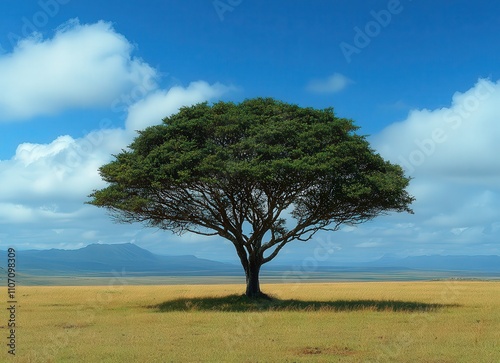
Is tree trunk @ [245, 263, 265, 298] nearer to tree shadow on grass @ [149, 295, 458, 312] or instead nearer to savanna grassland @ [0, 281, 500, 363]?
tree shadow on grass @ [149, 295, 458, 312]

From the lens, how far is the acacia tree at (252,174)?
34.9 meters

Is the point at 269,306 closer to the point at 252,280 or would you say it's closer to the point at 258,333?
the point at 252,280

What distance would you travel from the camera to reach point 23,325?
1150 inches

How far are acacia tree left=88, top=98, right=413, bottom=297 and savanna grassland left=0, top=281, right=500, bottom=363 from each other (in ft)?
19.3

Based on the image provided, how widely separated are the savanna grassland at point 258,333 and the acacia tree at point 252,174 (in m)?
5.87

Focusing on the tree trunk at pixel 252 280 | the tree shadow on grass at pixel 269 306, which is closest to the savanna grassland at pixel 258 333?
the tree shadow on grass at pixel 269 306

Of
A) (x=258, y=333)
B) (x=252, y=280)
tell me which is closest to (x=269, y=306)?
(x=252, y=280)

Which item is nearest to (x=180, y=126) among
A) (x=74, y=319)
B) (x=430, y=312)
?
(x=74, y=319)

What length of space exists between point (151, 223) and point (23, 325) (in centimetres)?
1444

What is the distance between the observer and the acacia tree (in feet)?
115

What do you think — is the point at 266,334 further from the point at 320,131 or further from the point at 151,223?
the point at 151,223

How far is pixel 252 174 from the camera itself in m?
33.4

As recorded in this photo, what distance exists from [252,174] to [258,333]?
35.3 feet

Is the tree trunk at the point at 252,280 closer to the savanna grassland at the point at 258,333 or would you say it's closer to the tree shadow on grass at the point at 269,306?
the tree shadow on grass at the point at 269,306
